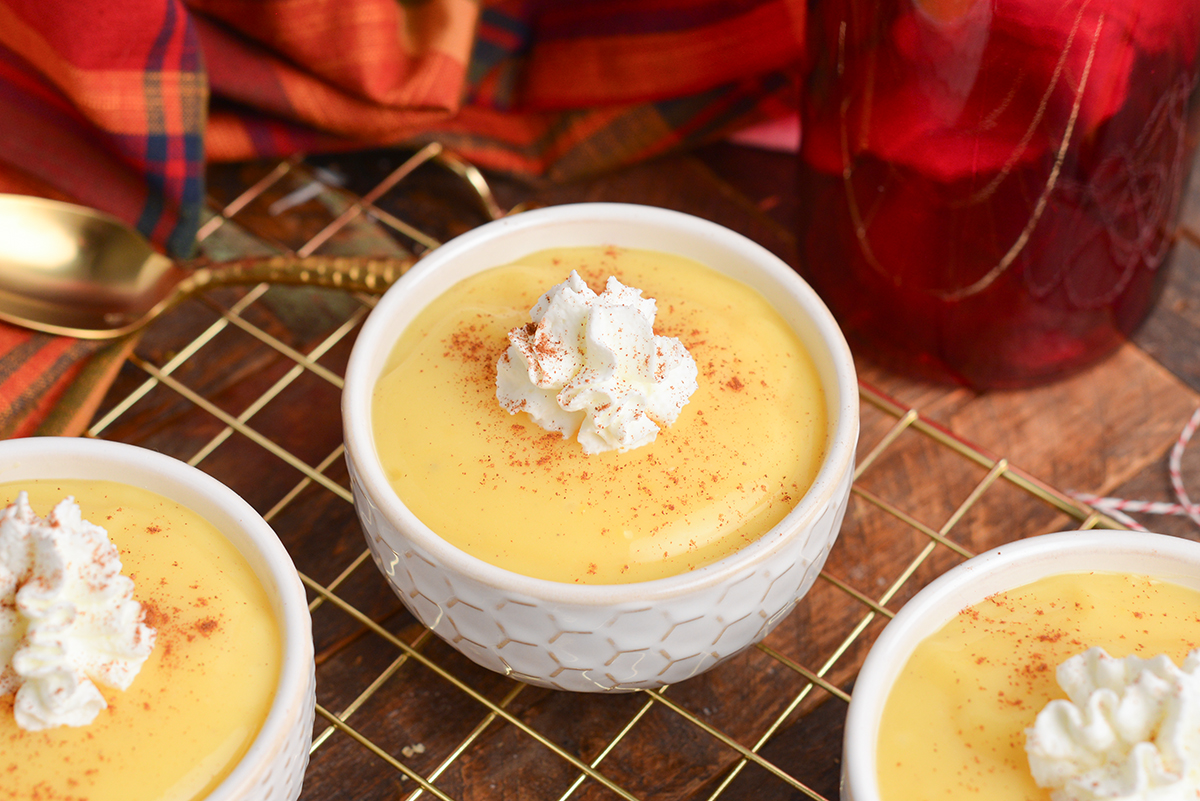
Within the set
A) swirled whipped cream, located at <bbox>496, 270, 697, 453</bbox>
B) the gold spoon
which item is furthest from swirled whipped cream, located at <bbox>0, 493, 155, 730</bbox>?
the gold spoon

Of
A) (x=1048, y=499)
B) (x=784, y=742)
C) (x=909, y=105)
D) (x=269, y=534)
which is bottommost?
(x=784, y=742)

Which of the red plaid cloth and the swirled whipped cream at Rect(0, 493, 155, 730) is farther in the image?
the red plaid cloth

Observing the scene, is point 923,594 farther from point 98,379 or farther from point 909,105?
point 98,379

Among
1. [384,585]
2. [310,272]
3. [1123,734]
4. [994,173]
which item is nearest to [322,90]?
[310,272]

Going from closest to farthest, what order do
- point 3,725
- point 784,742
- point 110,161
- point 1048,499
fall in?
point 3,725 → point 784,742 → point 1048,499 → point 110,161

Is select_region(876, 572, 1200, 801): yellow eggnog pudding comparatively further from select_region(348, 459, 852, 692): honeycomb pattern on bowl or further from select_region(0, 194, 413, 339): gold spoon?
select_region(0, 194, 413, 339): gold spoon

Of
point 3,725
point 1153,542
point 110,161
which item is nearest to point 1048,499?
point 1153,542

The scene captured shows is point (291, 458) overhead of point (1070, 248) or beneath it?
beneath
